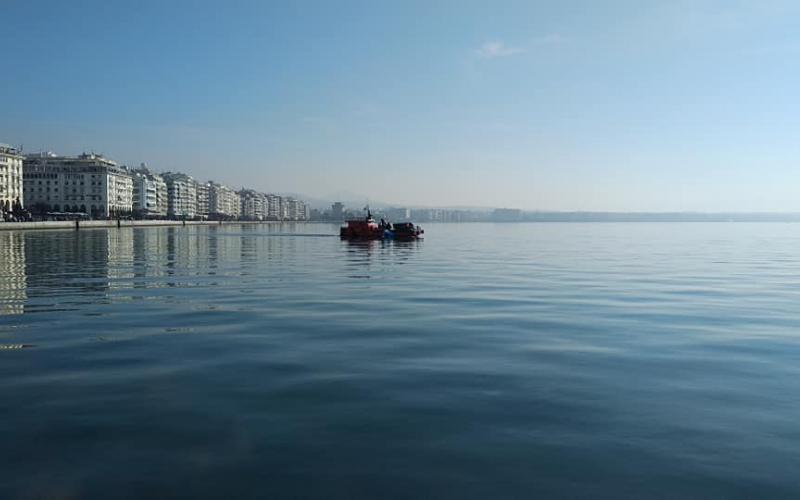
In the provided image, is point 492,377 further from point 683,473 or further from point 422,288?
point 422,288

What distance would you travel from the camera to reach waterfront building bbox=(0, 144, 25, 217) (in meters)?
161

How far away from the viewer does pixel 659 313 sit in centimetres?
1833

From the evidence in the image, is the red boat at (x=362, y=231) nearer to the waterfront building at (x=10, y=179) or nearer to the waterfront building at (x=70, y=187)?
the waterfront building at (x=10, y=179)

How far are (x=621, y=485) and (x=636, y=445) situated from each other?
1241 millimetres

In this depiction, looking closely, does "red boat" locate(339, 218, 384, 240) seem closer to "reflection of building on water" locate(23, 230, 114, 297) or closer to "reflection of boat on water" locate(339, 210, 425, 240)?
"reflection of boat on water" locate(339, 210, 425, 240)

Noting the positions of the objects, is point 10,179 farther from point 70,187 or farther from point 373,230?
point 373,230

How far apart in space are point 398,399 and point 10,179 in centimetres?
19310

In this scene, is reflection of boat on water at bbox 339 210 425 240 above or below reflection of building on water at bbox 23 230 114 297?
above

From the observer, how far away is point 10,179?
167500 mm

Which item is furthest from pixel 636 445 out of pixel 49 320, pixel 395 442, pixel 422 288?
pixel 422 288

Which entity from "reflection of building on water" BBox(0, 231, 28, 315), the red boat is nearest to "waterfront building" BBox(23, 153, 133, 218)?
the red boat

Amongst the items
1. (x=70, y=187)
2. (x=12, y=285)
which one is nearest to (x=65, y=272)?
(x=12, y=285)

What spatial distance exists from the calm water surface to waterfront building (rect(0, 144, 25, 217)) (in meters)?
169

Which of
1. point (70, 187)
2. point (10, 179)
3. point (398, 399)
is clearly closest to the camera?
Result: point (398, 399)
